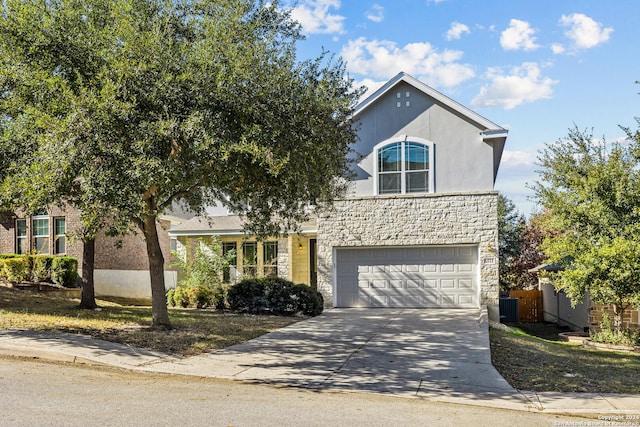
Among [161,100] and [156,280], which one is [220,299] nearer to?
[156,280]

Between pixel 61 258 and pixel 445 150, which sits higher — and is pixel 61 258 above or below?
below

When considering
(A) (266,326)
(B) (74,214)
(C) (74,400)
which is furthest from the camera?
(B) (74,214)

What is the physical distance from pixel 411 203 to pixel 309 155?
9.92 m

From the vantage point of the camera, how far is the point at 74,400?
7246mm

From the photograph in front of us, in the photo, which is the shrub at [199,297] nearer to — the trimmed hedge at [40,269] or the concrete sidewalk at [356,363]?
the trimmed hedge at [40,269]

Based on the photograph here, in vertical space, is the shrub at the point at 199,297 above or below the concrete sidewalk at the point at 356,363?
above

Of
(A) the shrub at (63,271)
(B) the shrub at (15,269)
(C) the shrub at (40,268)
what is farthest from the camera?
(A) the shrub at (63,271)

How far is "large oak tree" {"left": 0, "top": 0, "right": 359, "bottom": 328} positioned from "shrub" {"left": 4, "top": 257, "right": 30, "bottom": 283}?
35.0 feet

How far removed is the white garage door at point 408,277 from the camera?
19781mm

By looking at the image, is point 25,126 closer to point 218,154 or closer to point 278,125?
point 218,154

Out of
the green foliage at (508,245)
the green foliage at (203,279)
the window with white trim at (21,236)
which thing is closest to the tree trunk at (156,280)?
the green foliage at (203,279)

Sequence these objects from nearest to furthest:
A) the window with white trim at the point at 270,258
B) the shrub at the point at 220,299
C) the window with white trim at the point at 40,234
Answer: the shrub at the point at 220,299 → the window with white trim at the point at 270,258 → the window with white trim at the point at 40,234

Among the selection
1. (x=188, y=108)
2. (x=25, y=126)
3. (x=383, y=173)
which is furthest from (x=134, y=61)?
(x=383, y=173)

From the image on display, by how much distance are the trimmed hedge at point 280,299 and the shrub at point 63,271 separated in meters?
7.37
